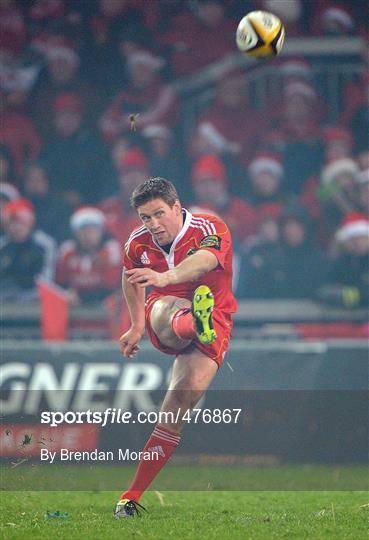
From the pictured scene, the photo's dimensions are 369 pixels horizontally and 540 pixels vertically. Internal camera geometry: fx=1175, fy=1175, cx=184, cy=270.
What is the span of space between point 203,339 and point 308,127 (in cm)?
666

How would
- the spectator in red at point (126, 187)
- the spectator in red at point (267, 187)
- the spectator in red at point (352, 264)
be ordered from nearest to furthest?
the spectator in red at point (352, 264), the spectator in red at point (267, 187), the spectator in red at point (126, 187)

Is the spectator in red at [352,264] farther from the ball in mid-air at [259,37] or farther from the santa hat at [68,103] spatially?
the santa hat at [68,103]

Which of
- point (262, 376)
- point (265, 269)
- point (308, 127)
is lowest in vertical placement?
point (262, 376)

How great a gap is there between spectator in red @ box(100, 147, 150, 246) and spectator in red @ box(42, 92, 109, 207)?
0.46 metres

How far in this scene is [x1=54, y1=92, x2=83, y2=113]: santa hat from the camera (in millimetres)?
14078

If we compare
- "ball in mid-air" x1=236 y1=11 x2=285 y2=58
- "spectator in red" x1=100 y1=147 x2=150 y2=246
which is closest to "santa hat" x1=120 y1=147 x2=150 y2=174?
"spectator in red" x1=100 y1=147 x2=150 y2=246

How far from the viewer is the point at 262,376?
429 inches

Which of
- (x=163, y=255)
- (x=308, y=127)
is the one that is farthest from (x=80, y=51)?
(x=163, y=255)

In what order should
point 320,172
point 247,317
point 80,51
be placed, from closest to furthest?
point 247,317
point 320,172
point 80,51

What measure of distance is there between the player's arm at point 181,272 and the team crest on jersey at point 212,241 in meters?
0.07

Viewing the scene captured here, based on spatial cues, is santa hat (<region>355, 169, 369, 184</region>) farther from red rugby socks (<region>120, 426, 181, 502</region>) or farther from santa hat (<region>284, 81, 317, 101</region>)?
red rugby socks (<region>120, 426, 181, 502</region>)

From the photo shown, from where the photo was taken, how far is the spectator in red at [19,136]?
46.7 feet

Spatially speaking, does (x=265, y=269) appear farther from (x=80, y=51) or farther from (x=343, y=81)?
(x=80, y=51)

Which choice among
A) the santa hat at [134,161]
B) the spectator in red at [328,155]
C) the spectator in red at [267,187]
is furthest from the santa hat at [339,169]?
the santa hat at [134,161]
